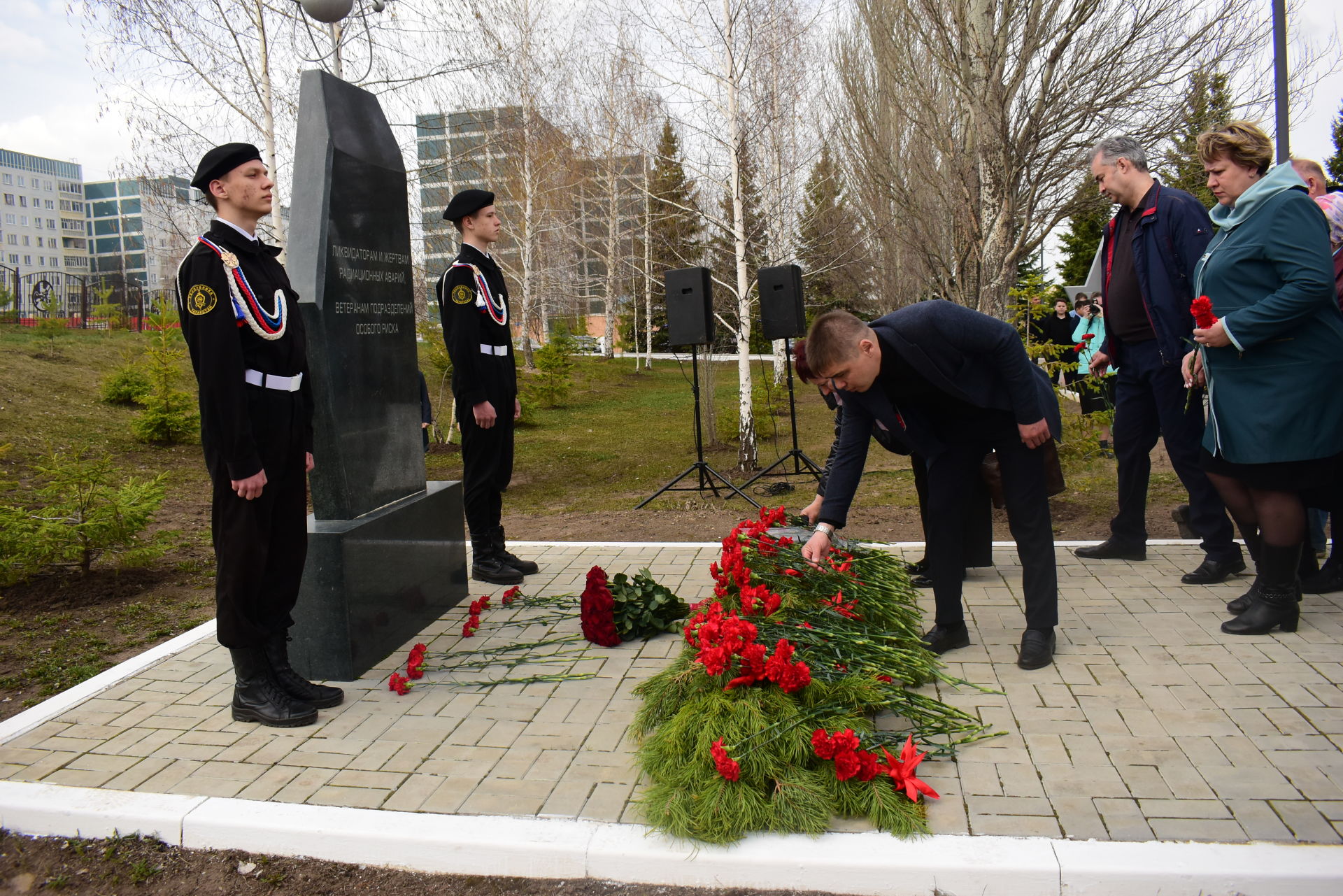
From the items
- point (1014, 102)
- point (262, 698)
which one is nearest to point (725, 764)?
point (262, 698)

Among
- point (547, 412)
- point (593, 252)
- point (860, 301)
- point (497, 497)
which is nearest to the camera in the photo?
point (497, 497)

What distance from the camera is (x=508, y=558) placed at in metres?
6.11

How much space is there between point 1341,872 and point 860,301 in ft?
91.4

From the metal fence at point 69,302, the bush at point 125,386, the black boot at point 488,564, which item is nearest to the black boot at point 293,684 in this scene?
the black boot at point 488,564

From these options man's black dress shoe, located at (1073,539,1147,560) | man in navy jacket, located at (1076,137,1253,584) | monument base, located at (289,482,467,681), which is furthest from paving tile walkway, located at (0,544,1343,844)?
man's black dress shoe, located at (1073,539,1147,560)

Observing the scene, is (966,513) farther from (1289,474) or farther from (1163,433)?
(1289,474)

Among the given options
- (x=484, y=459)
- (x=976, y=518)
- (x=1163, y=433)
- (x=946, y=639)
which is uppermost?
(x=1163, y=433)

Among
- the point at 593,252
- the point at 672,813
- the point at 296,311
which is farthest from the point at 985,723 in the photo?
the point at 593,252

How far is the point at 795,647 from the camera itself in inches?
144

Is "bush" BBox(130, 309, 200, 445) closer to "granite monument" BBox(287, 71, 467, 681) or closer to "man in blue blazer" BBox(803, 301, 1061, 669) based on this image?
"granite monument" BBox(287, 71, 467, 681)

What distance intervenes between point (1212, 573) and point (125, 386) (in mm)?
14712

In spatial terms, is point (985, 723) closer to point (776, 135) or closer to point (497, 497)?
point (497, 497)

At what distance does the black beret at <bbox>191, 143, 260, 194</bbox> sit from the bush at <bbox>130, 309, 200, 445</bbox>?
10.1 m

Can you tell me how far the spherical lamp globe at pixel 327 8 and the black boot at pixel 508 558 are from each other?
4.66 meters
